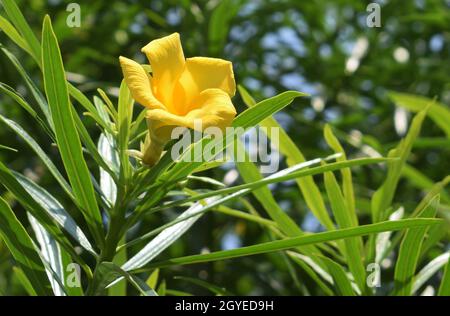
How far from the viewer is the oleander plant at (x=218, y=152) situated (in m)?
0.65

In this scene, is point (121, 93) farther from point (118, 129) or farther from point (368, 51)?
point (368, 51)

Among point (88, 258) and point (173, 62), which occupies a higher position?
point (173, 62)

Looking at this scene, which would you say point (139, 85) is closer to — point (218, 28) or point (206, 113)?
point (206, 113)

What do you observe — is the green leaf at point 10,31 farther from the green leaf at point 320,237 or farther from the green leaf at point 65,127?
the green leaf at point 320,237

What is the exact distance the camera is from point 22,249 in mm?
694

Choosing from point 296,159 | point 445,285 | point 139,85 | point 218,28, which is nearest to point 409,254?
point 445,285

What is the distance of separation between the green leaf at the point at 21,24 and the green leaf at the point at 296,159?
238mm

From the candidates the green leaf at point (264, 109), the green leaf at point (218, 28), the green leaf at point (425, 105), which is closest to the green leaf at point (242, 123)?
the green leaf at point (264, 109)

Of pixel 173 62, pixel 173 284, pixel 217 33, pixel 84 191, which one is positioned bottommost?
pixel 173 284

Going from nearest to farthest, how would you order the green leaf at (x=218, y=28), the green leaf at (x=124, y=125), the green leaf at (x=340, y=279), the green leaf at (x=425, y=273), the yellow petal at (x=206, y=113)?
1. the yellow petal at (x=206, y=113)
2. the green leaf at (x=124, y=125)
3. the green leaf at (x=340, y=279)
4. the green leaf at (x=425, y=273)
5. the green leaf at (x=218, y=28)

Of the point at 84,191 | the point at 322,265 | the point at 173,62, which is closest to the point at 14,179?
the point at 84,191

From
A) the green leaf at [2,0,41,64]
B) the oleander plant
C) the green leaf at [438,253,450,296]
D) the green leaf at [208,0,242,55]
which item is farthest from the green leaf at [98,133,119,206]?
the green leaf at [208,0,242,55]

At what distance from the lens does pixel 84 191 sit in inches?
27.0

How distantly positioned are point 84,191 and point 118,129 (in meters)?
0.07
